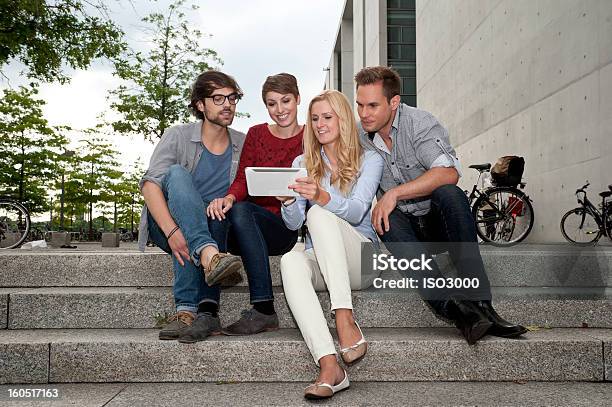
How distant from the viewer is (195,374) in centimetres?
271

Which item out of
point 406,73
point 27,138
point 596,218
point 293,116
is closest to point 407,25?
point 406,73

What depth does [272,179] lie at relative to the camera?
2.59 m

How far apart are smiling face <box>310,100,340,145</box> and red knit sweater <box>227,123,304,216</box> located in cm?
39

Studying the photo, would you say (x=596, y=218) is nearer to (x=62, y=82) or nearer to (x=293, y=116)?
(x=293, y=116)

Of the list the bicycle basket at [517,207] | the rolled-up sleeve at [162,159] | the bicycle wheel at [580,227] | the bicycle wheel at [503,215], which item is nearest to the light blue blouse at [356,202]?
the rolled-up sleeve at [162,159]

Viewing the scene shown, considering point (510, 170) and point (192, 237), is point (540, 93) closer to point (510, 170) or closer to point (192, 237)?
point (510, 170)

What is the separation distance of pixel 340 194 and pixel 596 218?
534 centimetres

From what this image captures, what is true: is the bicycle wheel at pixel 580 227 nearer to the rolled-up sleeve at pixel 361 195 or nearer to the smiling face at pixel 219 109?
the rolled-up sleeve at pixel 361 195

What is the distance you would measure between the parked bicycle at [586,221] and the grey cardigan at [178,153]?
535 cm

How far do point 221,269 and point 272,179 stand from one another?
0.49 meters

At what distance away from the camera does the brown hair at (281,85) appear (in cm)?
331

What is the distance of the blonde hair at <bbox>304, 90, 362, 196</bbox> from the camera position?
2.96 meters

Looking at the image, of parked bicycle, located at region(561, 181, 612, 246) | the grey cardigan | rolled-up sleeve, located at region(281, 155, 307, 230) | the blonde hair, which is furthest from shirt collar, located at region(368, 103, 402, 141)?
parked bicycle, located at region(561, 181, 612, 246)

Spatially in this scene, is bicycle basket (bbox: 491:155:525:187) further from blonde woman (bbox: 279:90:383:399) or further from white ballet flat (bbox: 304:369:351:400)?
white ballet flat (bbox: 304:369:351:400)
